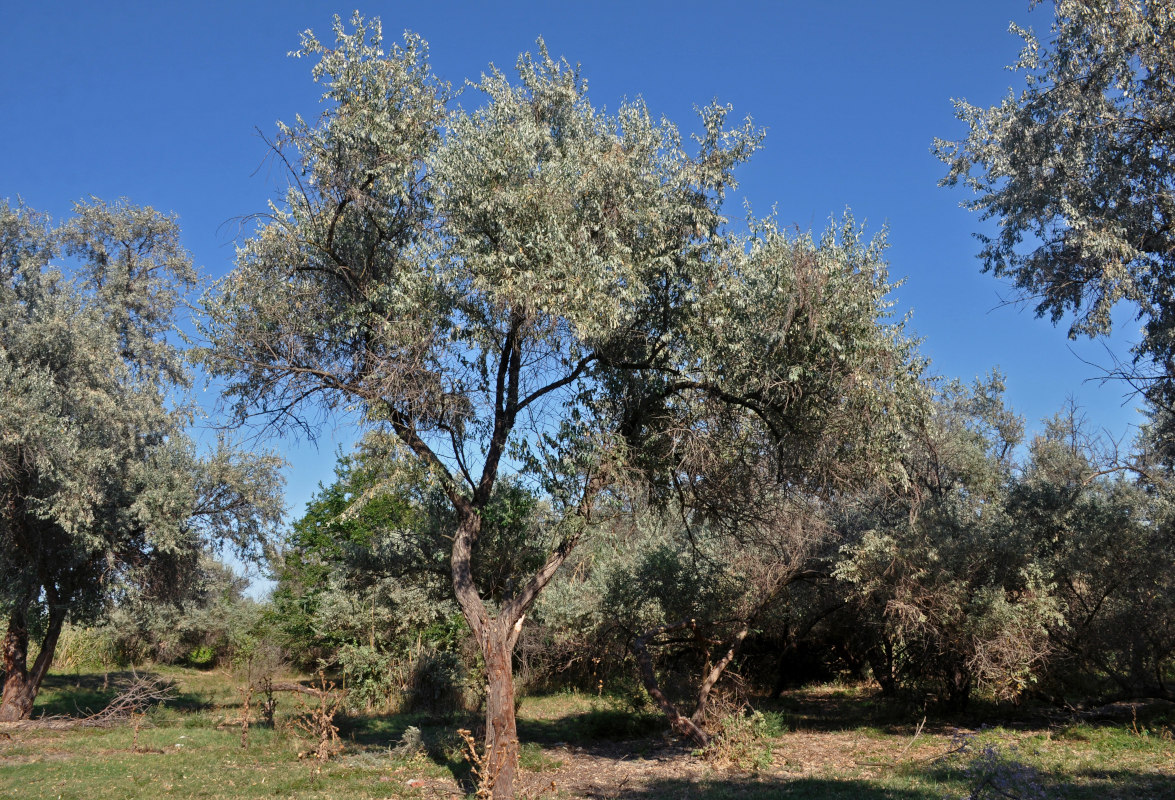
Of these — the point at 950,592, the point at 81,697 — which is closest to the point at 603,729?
the point at 950,592

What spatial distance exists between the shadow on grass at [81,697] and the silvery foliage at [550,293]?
34.2 feet

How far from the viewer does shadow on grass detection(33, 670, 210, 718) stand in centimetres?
1711

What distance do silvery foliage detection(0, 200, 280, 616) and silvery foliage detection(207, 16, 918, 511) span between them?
21.7 ft

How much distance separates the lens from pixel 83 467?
1430 centimetres

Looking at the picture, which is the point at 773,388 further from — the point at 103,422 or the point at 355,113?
the point at 103,422

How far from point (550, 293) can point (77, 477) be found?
37.2 feet

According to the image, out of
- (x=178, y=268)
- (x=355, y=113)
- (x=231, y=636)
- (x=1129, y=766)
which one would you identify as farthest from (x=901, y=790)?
(x=231, y=636)

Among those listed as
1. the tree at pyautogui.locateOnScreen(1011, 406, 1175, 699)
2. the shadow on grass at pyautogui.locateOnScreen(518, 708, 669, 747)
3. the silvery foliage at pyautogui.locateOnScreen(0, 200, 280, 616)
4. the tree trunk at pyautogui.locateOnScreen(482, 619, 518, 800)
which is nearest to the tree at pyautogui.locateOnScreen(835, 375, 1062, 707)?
the tree at pyautogui.locateOnScreen(1011, 406, 1175, 699)

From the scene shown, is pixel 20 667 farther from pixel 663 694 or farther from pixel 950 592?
pixel 950 592

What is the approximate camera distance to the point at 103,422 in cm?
1570

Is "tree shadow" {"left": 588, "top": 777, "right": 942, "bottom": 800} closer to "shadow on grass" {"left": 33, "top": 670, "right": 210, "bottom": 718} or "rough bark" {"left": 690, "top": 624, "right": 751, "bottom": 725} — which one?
"rough bark" {"left": 690, "top": 624, "right": 751, "bottom": 725}

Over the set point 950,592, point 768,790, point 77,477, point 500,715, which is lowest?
point 768,790

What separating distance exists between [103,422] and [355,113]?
34.8 ft

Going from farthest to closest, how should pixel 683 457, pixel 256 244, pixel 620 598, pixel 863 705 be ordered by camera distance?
pixel 863 705 < pixel 620 598 < pixel 256 244 < pixel 683 457
